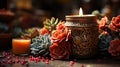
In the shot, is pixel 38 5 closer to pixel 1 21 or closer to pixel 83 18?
pixel 1 21

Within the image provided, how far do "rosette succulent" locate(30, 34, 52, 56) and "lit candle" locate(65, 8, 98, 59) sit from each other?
113 mm

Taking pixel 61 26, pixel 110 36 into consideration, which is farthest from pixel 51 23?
pixel 110 36

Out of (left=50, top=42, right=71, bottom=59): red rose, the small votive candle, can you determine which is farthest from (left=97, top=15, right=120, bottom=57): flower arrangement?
the small votive candle

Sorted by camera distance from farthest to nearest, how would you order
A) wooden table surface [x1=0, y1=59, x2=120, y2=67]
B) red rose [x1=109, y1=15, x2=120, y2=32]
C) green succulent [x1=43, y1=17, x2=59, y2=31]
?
1. green succulent [x1=43, y1=17, x2=59, y2=31]
2. red rose [x1=109, y1=15, x2=120, y2=32]
3. wooden table surface [x1=0, y1=59, x2=120, y2=67]

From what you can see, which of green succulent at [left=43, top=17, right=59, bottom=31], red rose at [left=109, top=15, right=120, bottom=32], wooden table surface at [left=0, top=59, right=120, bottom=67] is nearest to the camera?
wooden table surface at [left=0, top=59, right=120, bottom=67]

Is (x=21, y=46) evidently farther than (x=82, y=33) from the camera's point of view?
Yes

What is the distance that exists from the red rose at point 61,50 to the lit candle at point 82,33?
33mm

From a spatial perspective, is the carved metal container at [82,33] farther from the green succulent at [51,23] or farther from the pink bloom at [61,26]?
the green succulent at [51,23]

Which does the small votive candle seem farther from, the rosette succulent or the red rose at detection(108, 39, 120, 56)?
the red rose at detection(108, 39, 120, 56)

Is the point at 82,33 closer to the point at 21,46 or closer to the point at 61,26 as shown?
the point at 61,26

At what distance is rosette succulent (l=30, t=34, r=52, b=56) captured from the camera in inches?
46.2

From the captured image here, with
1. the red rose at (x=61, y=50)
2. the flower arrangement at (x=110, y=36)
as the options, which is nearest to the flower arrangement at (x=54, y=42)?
the red rose at (x=61, y=50)

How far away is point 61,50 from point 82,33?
110 millimetres

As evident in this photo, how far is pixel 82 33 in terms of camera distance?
112 cm
